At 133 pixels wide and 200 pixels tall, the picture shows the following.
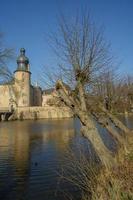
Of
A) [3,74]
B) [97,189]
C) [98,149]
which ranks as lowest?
[97,189]

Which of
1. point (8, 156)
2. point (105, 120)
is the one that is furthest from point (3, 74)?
point (8, 156)

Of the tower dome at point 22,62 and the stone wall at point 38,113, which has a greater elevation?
the tower dome at point 22,62

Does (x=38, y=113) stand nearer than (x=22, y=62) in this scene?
Yes

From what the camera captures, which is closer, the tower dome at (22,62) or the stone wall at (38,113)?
the stone wall at (38,113)

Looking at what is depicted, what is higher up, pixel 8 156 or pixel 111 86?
pixel 111 86

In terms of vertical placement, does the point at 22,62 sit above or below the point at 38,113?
above

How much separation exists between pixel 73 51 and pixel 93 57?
0.89m

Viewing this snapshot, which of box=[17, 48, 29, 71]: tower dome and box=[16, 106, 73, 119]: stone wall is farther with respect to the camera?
box=[17, 48, 29, 71]: tower dome

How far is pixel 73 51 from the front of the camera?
1296 centimetres

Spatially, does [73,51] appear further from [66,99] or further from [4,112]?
[4,112]

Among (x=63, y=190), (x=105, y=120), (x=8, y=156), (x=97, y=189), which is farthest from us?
(x=8, y=156)

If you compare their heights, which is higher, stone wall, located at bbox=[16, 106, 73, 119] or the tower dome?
the tower dome

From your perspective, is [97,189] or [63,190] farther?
[63,190]

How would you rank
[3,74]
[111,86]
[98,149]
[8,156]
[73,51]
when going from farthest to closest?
[111,86] < [8,156] < [73,51] < [3,74] < [98,149]
